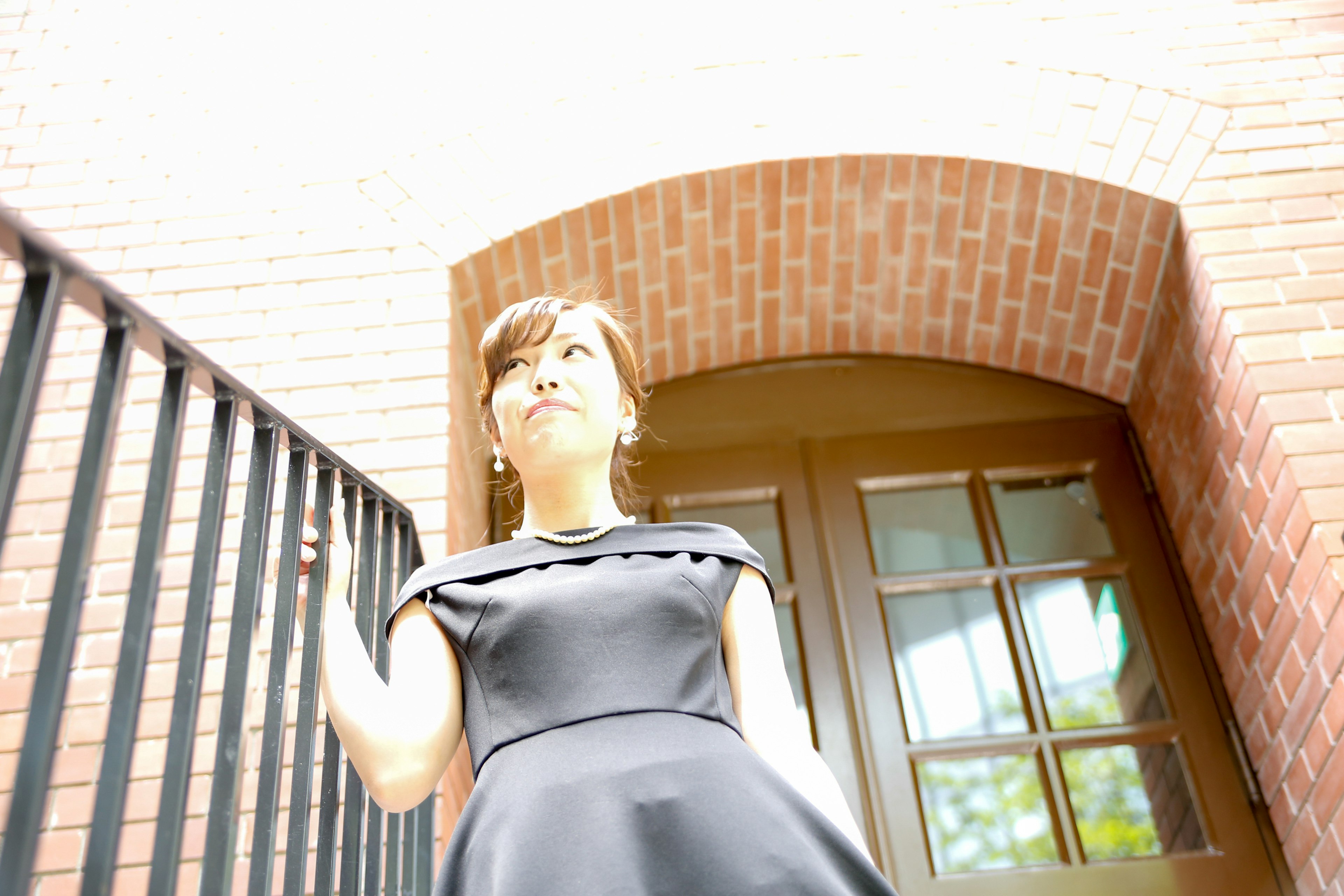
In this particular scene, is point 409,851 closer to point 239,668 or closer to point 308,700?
point 308,700

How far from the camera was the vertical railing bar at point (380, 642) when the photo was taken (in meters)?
1.75

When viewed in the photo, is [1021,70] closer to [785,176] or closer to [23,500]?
[785,176]

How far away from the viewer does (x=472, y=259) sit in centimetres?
294

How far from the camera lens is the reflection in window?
299cm

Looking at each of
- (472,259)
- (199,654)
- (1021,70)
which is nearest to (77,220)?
(472,259)

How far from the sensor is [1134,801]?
3209 millimetres

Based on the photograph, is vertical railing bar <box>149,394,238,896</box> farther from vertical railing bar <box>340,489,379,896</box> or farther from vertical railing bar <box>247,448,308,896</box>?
vertical railing bar <box>340,489,379,896</box>

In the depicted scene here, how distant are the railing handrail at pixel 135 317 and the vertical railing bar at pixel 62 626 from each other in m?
0.03

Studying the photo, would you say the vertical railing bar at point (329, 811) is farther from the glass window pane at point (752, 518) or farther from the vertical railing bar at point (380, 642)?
the glass window pane at point (752, 518)

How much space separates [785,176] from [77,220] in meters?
2.12

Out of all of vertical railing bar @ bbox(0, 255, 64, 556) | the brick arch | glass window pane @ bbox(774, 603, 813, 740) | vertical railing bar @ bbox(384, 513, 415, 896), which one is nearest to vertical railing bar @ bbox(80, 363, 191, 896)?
vertical railing bar @ bbox(0, 255, 64, 556)

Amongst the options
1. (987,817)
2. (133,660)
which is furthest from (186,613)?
(987,817)

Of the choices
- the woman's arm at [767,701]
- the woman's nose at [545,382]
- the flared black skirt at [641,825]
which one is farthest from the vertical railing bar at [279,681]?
the woman's arm at [767,701]

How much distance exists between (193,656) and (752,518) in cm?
228
